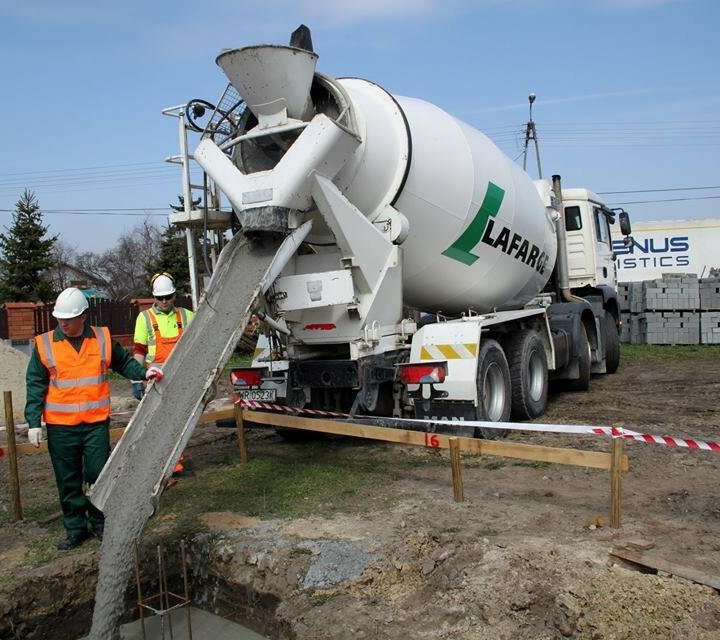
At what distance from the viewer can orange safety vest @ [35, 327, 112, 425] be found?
482cm

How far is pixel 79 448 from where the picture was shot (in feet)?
16.1

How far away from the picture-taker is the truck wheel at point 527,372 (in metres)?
8.12

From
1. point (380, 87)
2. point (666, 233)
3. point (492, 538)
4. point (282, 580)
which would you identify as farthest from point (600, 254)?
point (666, 233)

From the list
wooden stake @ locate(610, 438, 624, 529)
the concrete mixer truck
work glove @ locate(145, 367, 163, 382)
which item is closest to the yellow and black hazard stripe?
the concrete mixer truck

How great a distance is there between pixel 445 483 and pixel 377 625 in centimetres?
230

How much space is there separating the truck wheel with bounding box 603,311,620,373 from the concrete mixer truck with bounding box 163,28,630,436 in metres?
4.31

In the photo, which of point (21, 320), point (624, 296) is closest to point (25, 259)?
point (21, 320)

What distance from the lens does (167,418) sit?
187 inches

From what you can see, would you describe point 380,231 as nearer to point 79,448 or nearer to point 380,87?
point 380,87

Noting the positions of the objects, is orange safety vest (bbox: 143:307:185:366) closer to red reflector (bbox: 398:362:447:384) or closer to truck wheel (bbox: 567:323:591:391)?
red reflector (bbox: 398:362:447:384)

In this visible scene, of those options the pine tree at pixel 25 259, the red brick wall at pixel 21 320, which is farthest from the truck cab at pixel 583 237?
the pine tree at pixel 25 259

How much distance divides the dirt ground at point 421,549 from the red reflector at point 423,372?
78 centimetres

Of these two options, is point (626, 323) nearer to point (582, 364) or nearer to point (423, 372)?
point (582, 364)

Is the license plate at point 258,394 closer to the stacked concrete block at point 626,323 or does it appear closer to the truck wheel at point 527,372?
the truck wheel at point 527,372
